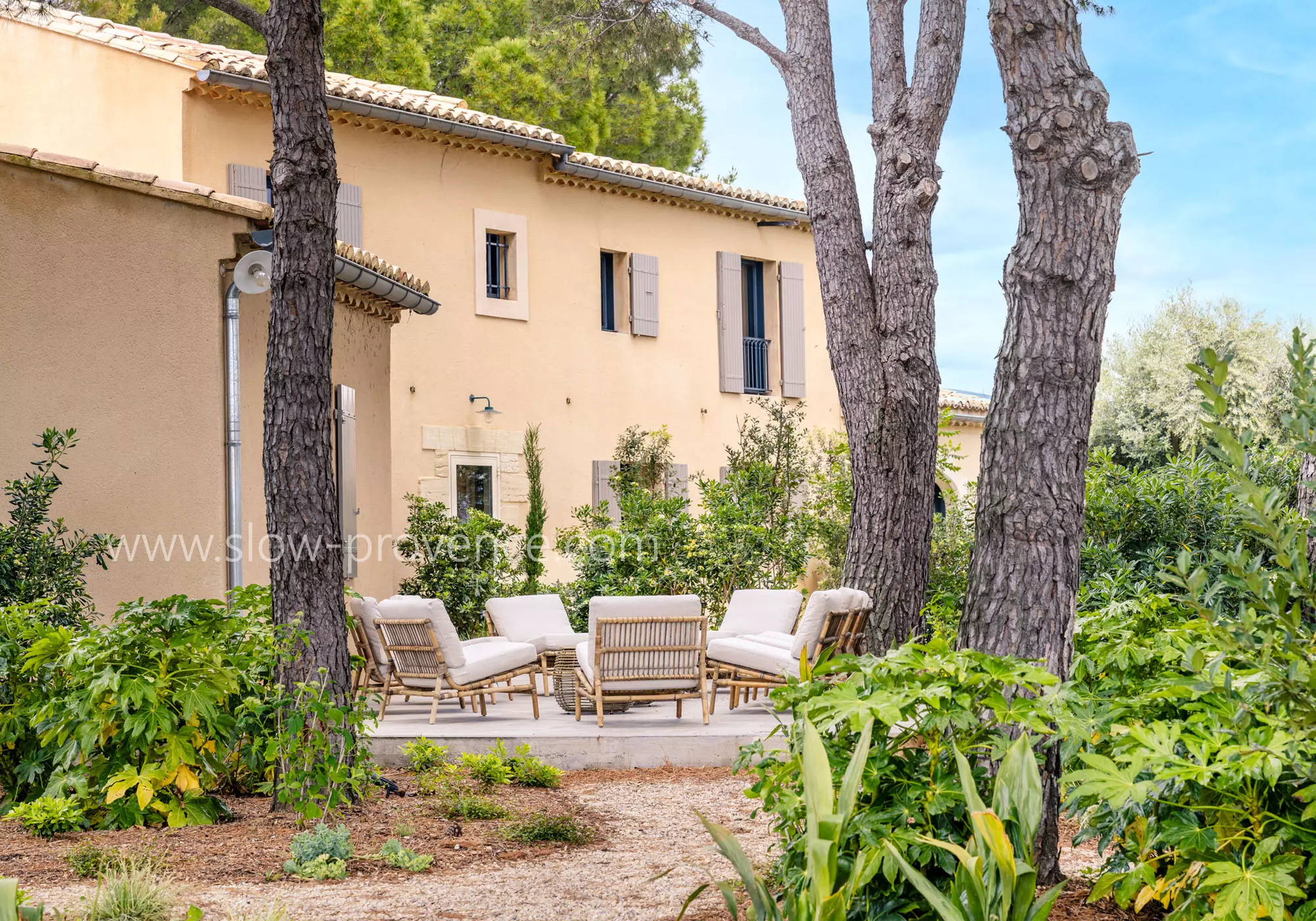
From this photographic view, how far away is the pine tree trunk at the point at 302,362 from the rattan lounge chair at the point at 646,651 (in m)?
2.31

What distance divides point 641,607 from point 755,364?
9.87 meters

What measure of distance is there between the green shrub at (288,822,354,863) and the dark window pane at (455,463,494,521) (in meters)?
9.45

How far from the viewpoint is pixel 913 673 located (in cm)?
307

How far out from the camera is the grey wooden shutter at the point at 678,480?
14805mm

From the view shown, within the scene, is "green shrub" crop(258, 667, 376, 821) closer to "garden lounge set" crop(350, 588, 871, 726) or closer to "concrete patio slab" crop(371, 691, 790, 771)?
"concrete patio slab" crop(371, 691, 790, 771)

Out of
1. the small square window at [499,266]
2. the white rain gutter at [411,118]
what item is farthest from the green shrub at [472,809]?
the small square window at [499,266]

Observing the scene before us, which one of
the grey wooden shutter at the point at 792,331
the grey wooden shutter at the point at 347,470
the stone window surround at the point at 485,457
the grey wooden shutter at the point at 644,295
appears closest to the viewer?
the grey wooden shutter at the point at 347,470

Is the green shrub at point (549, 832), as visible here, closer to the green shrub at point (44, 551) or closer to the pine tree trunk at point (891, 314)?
the green shrub at point (44, 551)

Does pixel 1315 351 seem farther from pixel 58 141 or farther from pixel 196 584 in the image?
pixel 58 141

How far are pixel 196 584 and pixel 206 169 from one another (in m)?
5.86

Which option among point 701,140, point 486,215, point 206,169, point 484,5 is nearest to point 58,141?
point 206,169

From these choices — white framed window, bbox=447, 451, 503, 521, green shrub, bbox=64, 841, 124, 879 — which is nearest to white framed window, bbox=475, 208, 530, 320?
white framed window, bbox=447, 451, 503, 521

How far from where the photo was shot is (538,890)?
12.9 ft

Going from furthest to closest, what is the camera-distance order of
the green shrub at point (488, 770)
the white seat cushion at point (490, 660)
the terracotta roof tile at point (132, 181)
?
1. the white seat cushion at point (490, 660)
2. the terracotta roof tile at point (132, 181)
3. the green shrub at point (488, 770)
